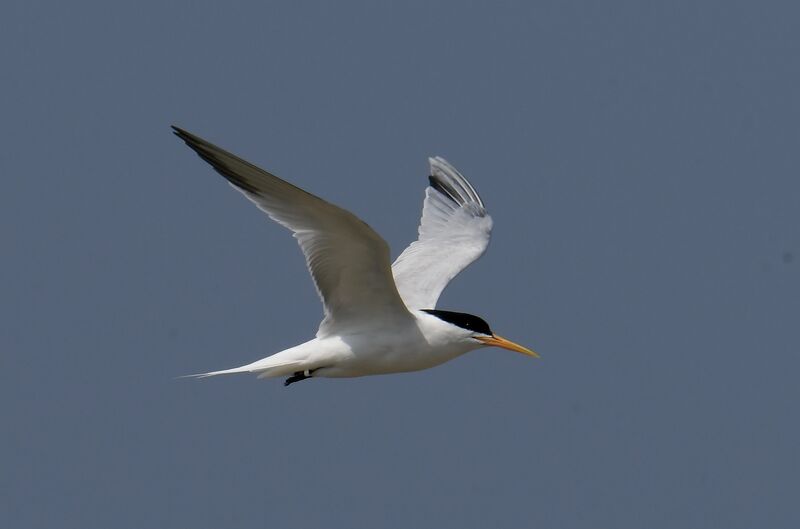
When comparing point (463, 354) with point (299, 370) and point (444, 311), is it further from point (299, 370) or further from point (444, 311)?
point (299, 370)

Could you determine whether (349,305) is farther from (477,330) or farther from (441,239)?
(441,239)

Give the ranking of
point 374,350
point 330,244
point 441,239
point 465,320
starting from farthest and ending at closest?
point 441,239 → point 465,320 → point 374,350 → point 330,244

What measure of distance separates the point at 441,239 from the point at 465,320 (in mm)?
2268

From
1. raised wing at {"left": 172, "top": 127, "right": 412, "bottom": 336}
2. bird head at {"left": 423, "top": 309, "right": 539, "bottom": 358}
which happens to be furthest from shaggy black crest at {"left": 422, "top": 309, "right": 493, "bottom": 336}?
raised wing at {"left": 172, "top": 127, "right": 412, "bottom": 336}

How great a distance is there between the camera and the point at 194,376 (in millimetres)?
9133

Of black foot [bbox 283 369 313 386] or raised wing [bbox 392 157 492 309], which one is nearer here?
black foot [bbox 283 369 313 386]

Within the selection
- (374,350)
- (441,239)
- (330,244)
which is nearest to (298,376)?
(374,350)

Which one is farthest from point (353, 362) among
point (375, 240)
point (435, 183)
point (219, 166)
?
point (435, 183)

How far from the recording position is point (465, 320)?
10008mm

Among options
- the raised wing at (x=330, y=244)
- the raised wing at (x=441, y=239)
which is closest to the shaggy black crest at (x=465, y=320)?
the raised wing at (x=330, y=244)

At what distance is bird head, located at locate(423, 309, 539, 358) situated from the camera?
32.8ft

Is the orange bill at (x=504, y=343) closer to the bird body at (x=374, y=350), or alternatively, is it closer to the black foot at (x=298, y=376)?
the bird body at (x=374, y=350)

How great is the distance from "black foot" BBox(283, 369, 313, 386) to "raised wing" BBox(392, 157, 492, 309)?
4.27ft

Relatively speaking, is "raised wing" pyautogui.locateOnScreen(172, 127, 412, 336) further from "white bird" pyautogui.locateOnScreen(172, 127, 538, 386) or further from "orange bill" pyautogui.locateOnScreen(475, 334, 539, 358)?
"orange bill" pyautogui.locateOnScreen(475, 334, 539, 358)
